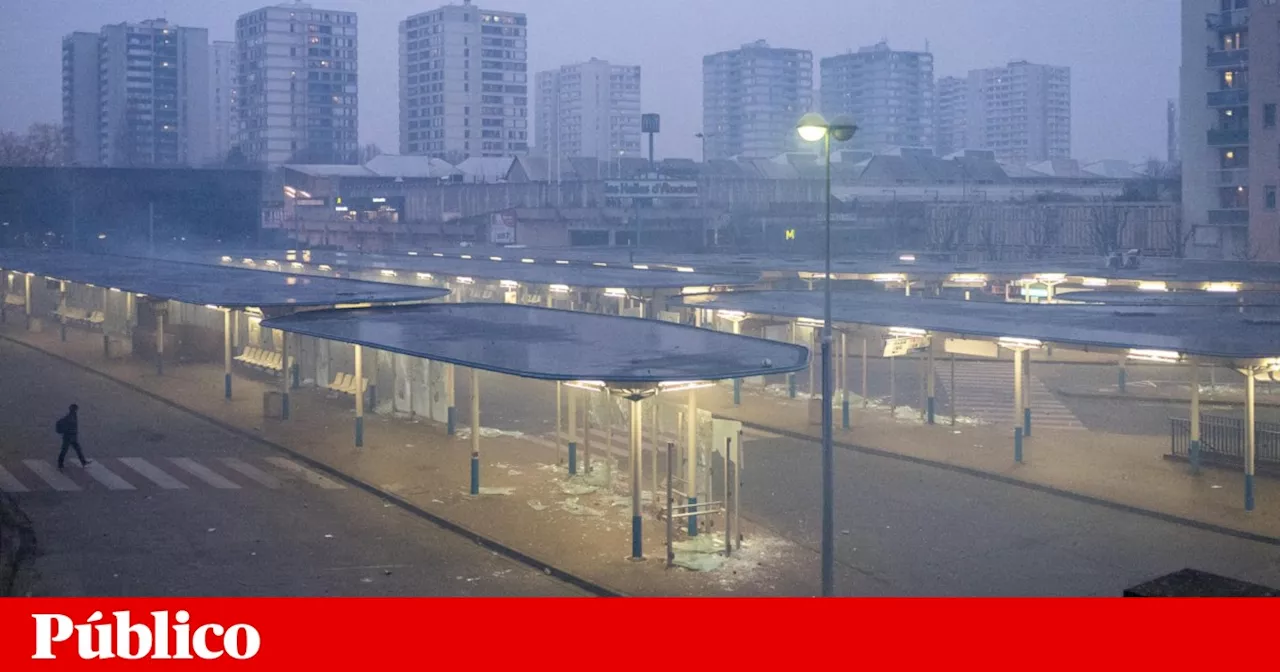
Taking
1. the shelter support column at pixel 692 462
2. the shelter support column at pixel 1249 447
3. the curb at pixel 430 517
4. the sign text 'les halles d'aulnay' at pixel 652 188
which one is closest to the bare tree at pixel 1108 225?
the sign text 'les halles d'aulnay' at pixel 652 188

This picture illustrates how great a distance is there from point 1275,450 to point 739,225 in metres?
56.3

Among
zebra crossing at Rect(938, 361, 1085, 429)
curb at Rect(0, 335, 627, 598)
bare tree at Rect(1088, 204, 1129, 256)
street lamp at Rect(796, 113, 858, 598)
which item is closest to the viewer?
street lamp at Rect(796, 113, 858, 598)

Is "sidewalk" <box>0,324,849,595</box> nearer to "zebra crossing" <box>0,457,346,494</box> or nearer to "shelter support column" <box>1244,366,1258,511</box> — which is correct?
"zebra crossing" <box>0,457,346,494</box>

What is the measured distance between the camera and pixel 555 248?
72.9m

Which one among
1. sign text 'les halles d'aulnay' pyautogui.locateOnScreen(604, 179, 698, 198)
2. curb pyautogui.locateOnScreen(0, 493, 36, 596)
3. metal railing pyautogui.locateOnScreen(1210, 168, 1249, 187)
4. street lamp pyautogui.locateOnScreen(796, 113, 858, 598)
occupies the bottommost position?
curb pyautogui.locateOnScreen(0, 493, 36, 596)

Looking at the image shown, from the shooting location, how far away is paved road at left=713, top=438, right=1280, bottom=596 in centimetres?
1477

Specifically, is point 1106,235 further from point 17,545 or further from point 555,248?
point 17,545

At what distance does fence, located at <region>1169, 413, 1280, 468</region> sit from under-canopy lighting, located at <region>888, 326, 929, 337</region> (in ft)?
15.4

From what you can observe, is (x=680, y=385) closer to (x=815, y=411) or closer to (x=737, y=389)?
(x=815, y=411)

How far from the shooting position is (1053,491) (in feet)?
64.0

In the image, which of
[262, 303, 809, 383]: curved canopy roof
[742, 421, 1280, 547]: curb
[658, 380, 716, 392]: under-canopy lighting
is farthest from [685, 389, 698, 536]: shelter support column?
[742, 421, 1280, 547]: curb

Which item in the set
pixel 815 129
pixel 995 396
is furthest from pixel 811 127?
pixel 995 396

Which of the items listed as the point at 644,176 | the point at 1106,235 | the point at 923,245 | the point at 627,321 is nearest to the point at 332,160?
the point at 644,176

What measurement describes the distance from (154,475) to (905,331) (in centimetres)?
1379
